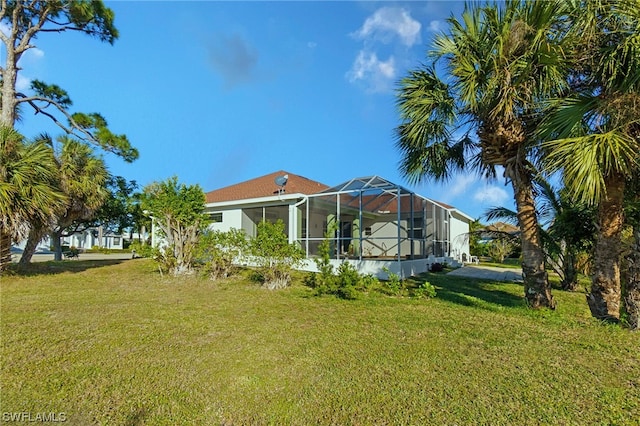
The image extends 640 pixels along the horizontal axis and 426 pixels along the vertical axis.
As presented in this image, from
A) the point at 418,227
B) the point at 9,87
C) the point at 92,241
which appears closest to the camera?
the point at 9,87

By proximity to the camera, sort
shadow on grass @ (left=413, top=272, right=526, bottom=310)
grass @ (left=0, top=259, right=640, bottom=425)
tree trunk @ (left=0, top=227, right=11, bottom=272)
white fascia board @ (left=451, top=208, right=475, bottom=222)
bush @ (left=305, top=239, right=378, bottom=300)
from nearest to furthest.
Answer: grass @ (left=0, top=259, right=640, bottom=425), shadow on grass @ (left=413, top=272, right=526, bottom=310), bush @ (left=305, top=239, right=378, bottom=300), tree trunk @ (left=0, top=227, right=11, bottom=272), white fascia board @ (left=451, top=208, right=475, bottom=222)

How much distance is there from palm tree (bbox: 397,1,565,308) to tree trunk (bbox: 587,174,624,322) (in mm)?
1014

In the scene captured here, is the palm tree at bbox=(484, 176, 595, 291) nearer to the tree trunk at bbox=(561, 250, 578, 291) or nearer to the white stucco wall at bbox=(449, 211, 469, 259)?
the tree trunk at bbox=(561, 250, 578, 291)

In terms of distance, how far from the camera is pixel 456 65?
6.98m

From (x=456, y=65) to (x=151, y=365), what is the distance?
7.62 m

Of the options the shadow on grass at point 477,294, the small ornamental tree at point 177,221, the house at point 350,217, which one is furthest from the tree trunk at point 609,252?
the small ornamental tree at point 177,221

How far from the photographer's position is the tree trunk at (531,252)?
7.07 metres

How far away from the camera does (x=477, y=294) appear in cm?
945

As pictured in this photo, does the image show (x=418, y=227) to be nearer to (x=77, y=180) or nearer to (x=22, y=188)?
(x=77, y=180)

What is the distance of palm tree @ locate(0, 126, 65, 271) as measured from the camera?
9781mm

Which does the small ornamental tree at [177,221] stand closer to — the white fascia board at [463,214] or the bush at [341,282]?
the bush at [341,282]

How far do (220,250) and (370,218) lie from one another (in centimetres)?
1064

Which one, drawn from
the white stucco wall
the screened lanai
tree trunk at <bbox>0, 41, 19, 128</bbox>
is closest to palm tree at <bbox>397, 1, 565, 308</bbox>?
the screened lanai

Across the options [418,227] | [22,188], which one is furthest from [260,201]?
[22,188]
